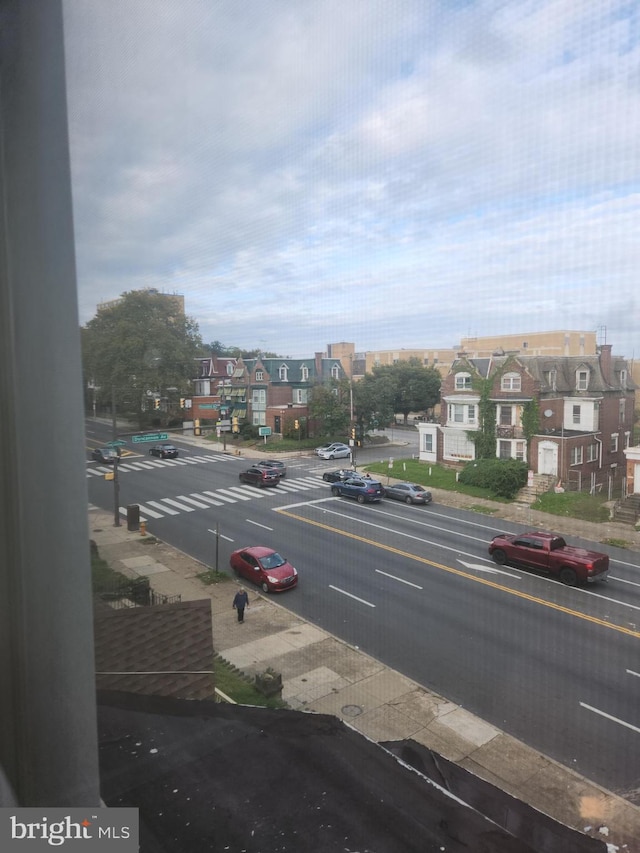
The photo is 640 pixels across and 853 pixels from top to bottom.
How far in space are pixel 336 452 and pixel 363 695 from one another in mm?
11531

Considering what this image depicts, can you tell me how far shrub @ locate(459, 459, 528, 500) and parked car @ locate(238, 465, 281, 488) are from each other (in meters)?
3.66

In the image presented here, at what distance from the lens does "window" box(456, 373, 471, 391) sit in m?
12.1

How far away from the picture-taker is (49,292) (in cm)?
99

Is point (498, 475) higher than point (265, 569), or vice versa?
point (498, 475)

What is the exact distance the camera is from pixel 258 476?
998 centimetres

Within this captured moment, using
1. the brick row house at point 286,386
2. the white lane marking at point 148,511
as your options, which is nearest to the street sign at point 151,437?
the white lane marking at point 148,511

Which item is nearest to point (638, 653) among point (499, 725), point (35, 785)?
point (499, 725)

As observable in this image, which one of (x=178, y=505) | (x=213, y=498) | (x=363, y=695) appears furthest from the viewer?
(x=213, y=498)

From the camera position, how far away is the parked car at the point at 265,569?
5.87m

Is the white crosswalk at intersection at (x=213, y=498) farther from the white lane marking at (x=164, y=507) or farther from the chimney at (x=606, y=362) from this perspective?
the chimney at (x=606, y=362)

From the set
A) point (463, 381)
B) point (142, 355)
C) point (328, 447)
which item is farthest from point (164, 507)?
point (328, 447)

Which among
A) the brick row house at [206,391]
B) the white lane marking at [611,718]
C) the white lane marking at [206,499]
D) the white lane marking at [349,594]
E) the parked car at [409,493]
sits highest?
the brick row house at [206,391]

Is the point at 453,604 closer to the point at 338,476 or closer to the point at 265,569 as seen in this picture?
the point at 265,569

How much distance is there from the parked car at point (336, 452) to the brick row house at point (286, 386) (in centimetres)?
114
